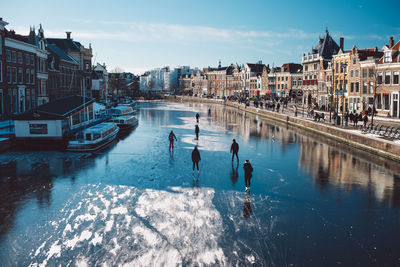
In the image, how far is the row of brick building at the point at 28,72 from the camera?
1626 inches

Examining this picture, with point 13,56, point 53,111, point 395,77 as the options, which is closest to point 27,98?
point 13,56

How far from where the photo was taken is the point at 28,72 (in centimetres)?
4797

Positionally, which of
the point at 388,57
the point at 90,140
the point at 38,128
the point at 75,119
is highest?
the point at 388,57

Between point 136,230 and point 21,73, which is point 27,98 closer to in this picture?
point 21,73

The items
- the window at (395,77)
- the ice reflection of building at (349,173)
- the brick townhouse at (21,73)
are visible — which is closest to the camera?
the ice reflection of building at (349,173)

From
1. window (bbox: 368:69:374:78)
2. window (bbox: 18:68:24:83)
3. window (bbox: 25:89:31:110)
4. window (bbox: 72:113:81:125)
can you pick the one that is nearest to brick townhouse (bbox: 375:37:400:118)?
window (bbox: 368:69:374:78)

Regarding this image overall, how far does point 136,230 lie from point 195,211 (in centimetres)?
302

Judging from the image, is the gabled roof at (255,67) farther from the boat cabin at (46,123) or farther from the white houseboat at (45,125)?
the white houseboat at (45,125)

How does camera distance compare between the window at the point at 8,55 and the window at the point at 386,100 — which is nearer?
the window at the point at 8,55

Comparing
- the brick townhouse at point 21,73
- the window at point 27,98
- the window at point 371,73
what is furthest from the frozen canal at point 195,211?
the window at point 371,73

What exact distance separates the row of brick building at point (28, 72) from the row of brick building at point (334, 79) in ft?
129

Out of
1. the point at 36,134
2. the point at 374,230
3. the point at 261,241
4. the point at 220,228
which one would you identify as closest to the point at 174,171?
the point at 220,228

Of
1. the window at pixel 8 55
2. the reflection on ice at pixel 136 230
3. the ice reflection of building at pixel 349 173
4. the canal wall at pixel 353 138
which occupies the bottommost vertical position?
the reflection on ice at pixel 136 230

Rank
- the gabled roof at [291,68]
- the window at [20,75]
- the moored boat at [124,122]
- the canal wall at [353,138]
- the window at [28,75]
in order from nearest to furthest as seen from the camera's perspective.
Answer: the canal wall at [353,138], the window at [20,75], the moored boat at [124,122], the window at [28,75], the gabled roof at [291,68]
